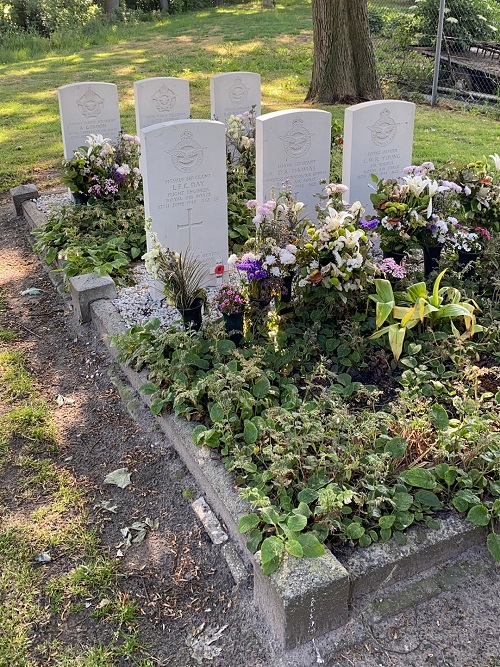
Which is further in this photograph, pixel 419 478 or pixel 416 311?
pixel 416 311

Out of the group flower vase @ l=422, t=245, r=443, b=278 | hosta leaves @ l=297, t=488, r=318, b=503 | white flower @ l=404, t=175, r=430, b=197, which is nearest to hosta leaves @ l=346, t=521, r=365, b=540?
hosta leaves @ l=297, t=488, r=318, b=503

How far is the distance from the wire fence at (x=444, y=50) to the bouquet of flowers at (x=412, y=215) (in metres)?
7.45

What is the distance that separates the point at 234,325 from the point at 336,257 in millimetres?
779

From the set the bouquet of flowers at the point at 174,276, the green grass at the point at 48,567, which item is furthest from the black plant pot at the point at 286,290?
the green grass at the point at 48,567

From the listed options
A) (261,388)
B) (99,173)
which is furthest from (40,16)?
(261,388)

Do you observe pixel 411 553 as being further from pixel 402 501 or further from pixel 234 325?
pixel 234 325

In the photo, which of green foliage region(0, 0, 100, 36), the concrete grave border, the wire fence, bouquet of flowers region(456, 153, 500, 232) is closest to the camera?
the concrete grave border

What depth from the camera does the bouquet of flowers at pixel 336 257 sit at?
12.8 ft

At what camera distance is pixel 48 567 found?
286cm

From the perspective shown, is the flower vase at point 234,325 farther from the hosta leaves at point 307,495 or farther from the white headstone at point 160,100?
the white headstone at point 160,100

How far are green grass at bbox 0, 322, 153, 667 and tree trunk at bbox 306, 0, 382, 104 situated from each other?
817 centimetres

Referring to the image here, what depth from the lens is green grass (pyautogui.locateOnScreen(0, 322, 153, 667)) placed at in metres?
2.49

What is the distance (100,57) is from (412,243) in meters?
13.5

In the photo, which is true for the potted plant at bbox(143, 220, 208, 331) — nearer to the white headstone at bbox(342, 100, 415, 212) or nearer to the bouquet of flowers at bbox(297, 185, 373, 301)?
the bouquet of flowers at bbox(297, 185, 373, 301)
